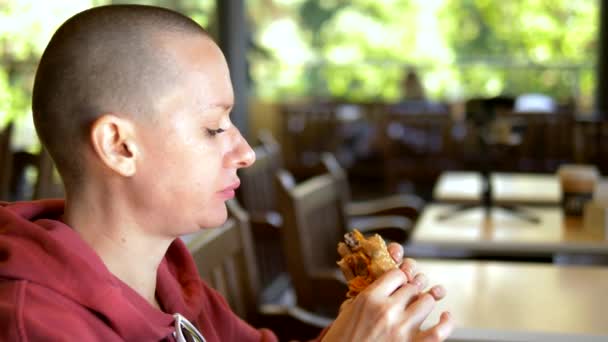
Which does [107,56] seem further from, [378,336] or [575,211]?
[575,211]

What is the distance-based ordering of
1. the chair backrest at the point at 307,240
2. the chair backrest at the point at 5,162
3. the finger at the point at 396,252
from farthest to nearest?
the chair backrest at the point at 5,162
the chair backrest at the point at 307,240
the finger at the point at 396,252

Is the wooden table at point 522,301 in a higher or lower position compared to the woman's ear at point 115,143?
lower

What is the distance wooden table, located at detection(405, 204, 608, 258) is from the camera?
8.53ft

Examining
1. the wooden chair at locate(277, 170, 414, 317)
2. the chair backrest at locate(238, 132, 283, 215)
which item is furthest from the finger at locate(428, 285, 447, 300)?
the chair backrest at locate(238, 132, 283, 215)

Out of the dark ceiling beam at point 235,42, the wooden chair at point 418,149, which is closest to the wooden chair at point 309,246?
the dark ceiling beam at point 235,42

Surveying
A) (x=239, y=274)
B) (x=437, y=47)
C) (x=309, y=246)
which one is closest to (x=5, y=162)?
(x=309, y=246)

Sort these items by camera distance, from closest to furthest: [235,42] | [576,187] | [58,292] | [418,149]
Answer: [58,292] → [576,187] → [235,42] → [418,149]

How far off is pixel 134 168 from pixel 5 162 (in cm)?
270

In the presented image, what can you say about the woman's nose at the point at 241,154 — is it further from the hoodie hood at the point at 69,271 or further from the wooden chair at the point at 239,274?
the wooden chair at the point at 239,274

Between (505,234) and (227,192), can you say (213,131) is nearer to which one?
(227,192)

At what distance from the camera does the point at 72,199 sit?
1094mm

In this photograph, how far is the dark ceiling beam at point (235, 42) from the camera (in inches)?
258

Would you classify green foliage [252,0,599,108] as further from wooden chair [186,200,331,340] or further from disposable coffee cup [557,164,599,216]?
wooden chair [186,200,331,340]

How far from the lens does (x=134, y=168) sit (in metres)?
1.06
